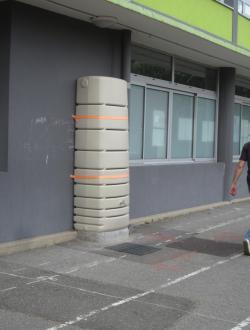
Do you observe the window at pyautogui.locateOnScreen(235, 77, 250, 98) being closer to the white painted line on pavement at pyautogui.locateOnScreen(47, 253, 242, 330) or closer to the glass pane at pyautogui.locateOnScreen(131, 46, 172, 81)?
the glass pane at pyautogui.locateOnScreen(131, 46, 172, 81)

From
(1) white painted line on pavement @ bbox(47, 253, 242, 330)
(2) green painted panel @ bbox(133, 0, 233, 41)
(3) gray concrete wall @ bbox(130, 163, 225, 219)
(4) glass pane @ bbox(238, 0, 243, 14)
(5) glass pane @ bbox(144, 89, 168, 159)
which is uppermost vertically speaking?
(4) glass pane @ bbox(238, 0, 243, 14)

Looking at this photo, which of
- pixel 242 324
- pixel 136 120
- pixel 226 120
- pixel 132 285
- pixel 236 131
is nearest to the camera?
pixel 242 324

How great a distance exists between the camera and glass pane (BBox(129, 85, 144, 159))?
1066 cm

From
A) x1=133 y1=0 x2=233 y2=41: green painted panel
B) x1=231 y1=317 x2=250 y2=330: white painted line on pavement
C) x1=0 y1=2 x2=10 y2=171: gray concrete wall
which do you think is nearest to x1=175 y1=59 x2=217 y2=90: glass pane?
x1=133 y1=0 x2=233 y2=41: green painted panel

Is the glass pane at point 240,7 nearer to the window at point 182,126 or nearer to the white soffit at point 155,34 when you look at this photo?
the white soffit at point 155,34

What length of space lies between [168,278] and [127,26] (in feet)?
15.5

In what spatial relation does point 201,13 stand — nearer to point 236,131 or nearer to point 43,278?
point 236,131

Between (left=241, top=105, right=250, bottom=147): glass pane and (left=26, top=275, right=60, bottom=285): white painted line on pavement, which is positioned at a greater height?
(left=241, top=105, right=250, bottom=147): glass pane

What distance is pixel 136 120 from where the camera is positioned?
35.6ft

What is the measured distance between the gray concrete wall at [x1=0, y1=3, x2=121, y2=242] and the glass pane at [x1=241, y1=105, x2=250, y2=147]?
7.85 meters

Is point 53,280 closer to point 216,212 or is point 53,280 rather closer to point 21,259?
point 21,259

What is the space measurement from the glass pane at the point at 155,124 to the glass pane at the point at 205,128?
5.62ft

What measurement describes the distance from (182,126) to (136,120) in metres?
2.13

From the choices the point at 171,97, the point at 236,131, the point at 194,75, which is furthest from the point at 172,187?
the point at 236,131
